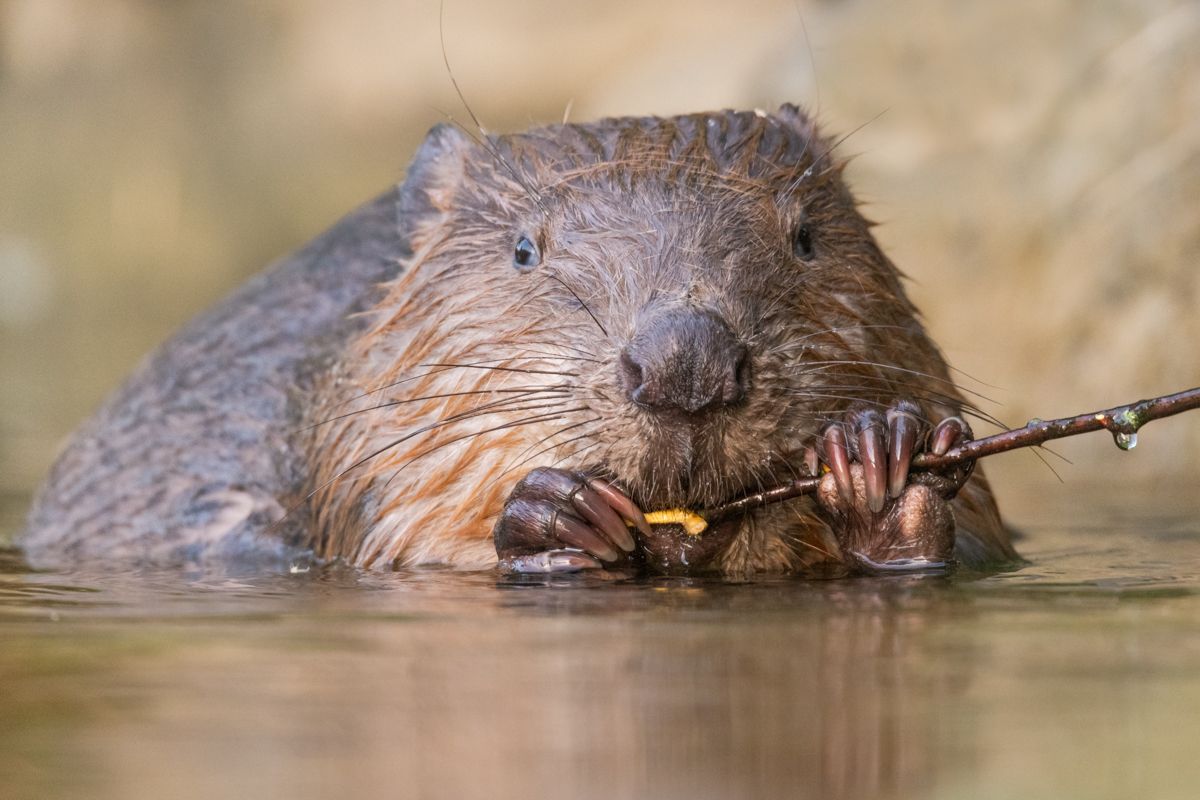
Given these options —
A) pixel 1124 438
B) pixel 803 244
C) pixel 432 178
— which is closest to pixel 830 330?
pixel 803 244

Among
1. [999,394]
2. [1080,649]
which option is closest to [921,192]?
[999,394]

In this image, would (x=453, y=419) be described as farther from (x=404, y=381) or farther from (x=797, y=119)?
(x=797, y=119)

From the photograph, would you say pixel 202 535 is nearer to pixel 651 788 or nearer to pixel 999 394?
pixel 651 788

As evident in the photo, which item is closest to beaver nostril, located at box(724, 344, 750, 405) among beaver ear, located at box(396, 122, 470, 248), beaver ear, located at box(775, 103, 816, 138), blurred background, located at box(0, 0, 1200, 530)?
beaver ear, located at box(775, 103, 816, 138)

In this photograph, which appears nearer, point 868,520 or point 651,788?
point 651,788

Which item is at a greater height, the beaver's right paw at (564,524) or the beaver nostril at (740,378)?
the beaver nostril at (740,378)

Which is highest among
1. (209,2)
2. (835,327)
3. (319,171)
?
(209,2)

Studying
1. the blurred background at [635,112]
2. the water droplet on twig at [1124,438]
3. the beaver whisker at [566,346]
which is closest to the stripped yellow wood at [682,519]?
the beaver whisker at [566,346]

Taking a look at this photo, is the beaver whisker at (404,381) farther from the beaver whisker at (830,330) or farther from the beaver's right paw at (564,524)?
the beaver whisker at (830,330)
